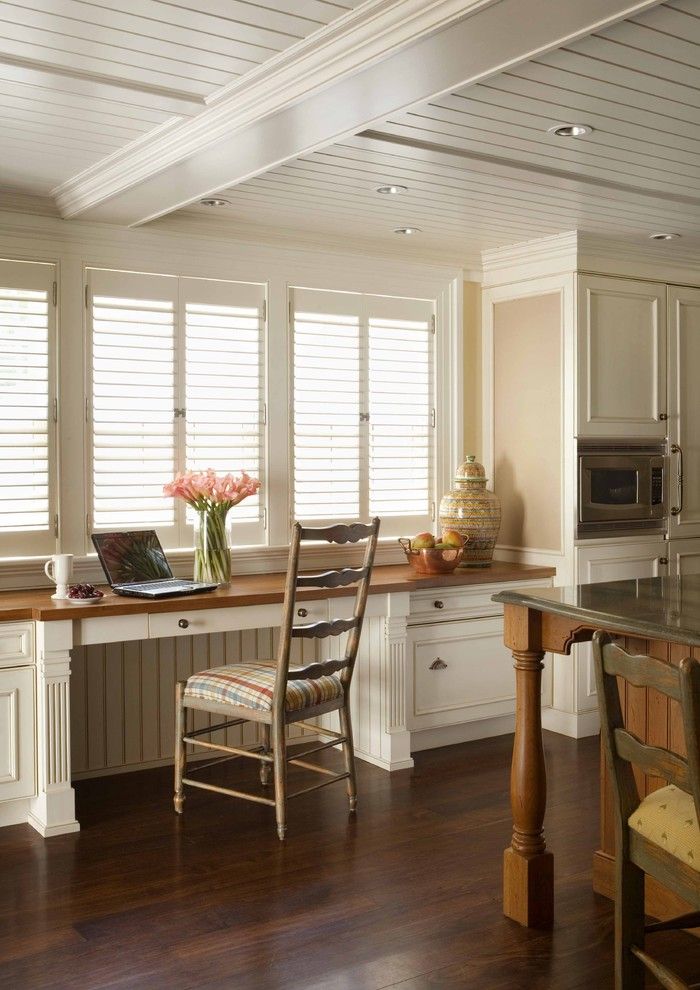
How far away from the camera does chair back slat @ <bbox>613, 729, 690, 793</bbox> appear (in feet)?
6.17

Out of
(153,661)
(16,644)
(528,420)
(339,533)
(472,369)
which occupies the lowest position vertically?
(153,661)

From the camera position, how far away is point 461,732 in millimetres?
4770

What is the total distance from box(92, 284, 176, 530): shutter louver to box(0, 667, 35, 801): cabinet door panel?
2.83 ft

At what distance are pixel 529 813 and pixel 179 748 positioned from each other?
1.45 metres

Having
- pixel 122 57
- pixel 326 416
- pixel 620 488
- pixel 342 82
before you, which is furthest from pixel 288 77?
pixel 620 488

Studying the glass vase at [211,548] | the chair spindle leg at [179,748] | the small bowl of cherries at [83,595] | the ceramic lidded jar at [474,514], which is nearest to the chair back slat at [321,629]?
the chair spindle leg at [179,748]

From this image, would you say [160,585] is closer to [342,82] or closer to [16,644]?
[16,644]

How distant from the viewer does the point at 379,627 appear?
14.4 ft

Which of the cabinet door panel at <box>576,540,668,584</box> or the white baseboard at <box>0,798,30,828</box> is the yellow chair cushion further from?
the cabinet door panel at <box>576,540,668,584</box>

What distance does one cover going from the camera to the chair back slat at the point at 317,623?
351cm

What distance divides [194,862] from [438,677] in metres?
1.61

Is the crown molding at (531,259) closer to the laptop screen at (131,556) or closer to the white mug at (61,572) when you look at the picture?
the laptop screen at (131,556)

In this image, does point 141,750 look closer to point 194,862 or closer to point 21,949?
point 194,862

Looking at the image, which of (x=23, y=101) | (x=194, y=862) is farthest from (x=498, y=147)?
(x=194, y=862)
